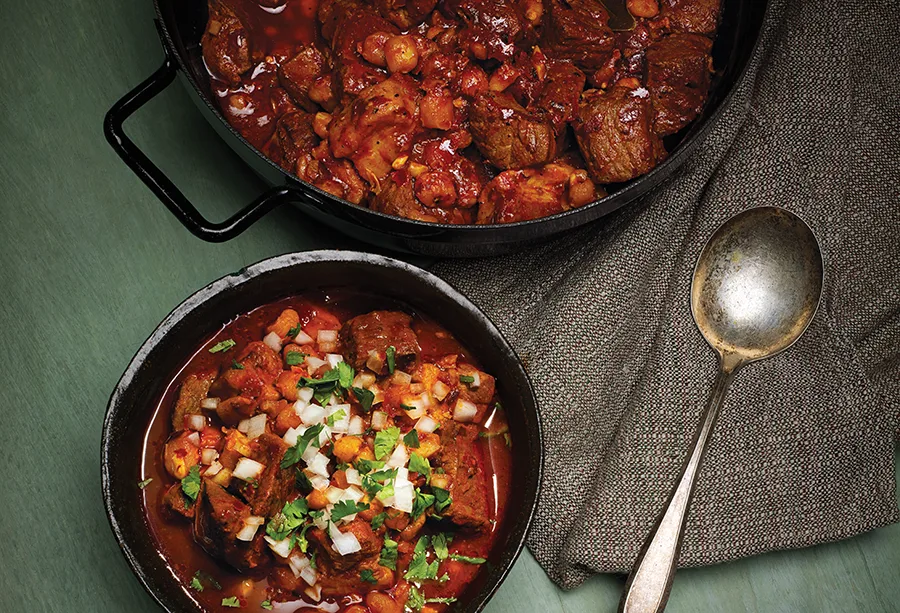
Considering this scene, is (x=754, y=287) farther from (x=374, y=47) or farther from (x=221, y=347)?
(x=221, y=347)

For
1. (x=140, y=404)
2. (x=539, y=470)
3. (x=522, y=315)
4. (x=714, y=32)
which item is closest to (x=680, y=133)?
(x=714, y=32)

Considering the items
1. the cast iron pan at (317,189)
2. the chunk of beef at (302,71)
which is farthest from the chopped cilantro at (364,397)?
the chunk of beef at (302,71)

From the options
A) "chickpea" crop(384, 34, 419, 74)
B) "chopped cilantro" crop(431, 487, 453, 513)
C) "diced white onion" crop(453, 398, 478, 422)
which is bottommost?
"chopped cilantro" crop(431, 487, 453, 513)

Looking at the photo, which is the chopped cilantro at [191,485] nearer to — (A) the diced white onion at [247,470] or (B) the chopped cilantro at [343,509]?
(A) the diced white onion at [247,470]

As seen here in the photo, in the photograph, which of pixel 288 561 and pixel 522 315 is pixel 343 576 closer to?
pixel 288 561

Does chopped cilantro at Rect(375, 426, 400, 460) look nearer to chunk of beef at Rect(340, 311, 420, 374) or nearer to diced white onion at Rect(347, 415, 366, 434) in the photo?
diced white onion at Rect(347, 415, 366, 434)

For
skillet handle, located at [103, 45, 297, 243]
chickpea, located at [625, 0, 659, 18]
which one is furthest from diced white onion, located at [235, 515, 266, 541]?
chickpea, located at [625, 0, 659, 18]
